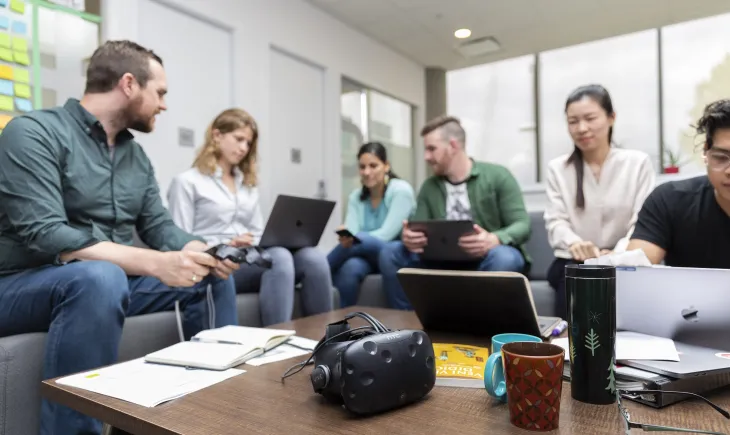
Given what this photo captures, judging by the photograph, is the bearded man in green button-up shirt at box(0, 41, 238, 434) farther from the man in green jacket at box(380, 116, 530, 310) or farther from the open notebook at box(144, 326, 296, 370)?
the man in green jacket at box(380, 116, 530, 310)

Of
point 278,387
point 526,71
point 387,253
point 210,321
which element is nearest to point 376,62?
point 526,71

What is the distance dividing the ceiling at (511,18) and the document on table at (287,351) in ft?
12.1

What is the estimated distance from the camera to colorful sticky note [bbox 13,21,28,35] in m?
2.18

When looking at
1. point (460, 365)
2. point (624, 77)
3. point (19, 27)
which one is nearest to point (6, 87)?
point (19, 27)

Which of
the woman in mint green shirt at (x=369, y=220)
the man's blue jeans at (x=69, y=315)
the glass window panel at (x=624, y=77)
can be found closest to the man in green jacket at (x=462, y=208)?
the woman in mint green shirt at (x=369, y=220)

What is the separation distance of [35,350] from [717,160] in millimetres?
1711

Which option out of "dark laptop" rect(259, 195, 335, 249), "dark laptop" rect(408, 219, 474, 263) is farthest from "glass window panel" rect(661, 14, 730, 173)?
"dark laptop" rect(259, 195, 335, 249)

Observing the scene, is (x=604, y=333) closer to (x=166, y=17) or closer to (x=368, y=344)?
(x=368, y=344)

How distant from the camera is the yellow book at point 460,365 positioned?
0.75m

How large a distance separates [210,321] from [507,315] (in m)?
0.99

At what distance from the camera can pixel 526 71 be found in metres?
5.70

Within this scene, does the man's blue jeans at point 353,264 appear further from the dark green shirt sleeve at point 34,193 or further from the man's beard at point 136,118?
the dark green shirt sleeve at point 34,193

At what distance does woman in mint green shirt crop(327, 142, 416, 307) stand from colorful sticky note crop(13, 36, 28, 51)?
A: 5.50ft

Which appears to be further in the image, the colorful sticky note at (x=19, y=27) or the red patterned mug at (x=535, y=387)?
the colorful sticky note at (x=19, y=27)
